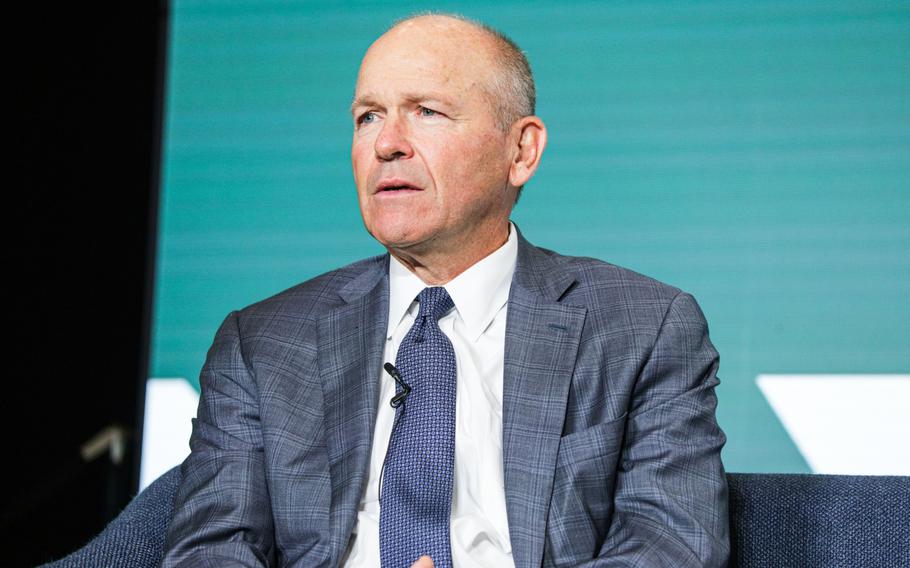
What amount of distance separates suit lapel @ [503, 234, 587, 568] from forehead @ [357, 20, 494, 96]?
382mm

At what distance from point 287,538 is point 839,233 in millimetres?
1908

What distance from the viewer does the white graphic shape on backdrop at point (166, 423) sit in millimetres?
3336

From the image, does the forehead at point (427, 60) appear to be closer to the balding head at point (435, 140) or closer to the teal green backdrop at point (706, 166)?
the balding head at point (435, 140)

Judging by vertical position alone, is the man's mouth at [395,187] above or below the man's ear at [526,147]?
below

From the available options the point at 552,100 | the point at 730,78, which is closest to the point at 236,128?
the point at 552,100

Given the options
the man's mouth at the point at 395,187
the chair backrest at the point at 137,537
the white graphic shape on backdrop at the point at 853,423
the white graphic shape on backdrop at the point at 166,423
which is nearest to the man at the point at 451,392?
the man's mouth at the point at 395,187

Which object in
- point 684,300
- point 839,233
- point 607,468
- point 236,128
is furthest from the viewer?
point 236,128

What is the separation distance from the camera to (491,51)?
1.95 meters

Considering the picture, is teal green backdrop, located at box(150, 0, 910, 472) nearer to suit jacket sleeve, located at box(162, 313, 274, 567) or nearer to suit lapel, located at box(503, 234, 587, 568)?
suit lapel, located at box(503, 234, 587, 568)

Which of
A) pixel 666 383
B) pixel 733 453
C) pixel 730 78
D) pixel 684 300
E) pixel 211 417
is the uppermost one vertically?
pixel 730 78

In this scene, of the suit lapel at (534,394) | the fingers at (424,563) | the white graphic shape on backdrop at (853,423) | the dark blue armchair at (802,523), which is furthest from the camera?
the white graphic shape on backdrop at (853,423)

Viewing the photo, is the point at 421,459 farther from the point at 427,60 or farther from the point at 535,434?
the point at 427,60

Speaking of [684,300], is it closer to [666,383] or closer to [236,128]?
[666,383]

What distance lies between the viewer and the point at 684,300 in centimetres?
186
